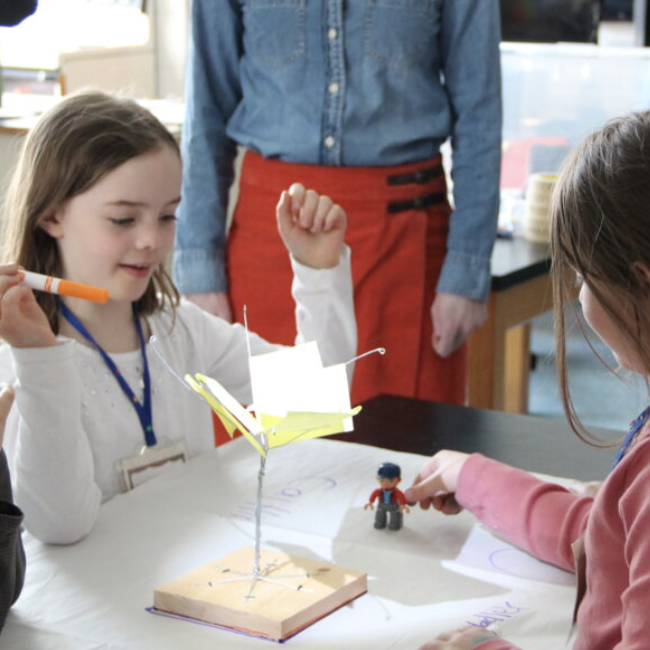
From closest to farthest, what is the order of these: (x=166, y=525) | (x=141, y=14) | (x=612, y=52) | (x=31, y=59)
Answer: (x=166, y=525)
(x=612, y=52)
(x=31, y=59)
(x=141, y=14)

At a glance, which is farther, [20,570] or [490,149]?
[490,149]

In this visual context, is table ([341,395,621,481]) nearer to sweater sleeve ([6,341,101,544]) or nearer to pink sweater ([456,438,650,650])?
pink sweater ([456,438,650,650])


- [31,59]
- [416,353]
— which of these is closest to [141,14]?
[31,59]

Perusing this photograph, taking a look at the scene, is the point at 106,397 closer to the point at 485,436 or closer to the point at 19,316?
the point at 19,316

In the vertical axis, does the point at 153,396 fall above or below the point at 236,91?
below

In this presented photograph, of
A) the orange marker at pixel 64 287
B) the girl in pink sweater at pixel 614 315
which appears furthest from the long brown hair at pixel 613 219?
the orange marker at pixel 64 287

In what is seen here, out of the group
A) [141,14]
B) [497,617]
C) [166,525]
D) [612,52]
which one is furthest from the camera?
[141,14]

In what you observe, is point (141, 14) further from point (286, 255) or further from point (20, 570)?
point (20, 570)

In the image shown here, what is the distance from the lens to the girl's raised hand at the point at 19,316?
1.05 metres

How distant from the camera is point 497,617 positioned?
91 centimetres

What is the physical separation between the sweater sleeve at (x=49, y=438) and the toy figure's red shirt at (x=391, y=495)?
27 centimetres

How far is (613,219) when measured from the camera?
2.60 feet

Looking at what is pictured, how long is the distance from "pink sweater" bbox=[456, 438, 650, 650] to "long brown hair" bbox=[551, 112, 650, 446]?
0.33 ft

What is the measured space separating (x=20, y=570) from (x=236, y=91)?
1.12 m
